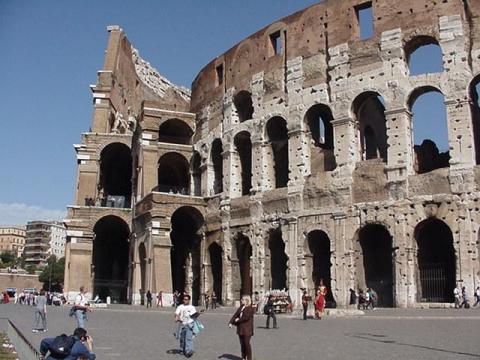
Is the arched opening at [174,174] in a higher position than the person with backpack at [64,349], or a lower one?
higher

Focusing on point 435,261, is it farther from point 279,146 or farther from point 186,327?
point 186,327

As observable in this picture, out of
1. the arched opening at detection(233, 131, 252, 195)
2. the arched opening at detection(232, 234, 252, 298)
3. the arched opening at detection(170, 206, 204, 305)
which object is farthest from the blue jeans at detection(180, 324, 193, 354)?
the arched opening at detection(170, 206, 204, 305)

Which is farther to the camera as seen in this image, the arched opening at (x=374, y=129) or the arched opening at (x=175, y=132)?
the arched opening at (x=175, y=132)

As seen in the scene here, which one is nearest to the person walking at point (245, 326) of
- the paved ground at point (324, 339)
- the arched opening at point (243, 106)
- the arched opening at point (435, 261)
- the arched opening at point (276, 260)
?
the paved ground at point (324, 339)

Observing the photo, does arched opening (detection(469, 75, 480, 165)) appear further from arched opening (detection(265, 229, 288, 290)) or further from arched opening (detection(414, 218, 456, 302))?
arched opening (detection(265, 229, 288, 290))

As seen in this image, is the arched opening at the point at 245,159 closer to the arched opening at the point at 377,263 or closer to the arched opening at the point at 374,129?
the arched opening at the point at 374,129

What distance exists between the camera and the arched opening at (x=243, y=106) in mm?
29405

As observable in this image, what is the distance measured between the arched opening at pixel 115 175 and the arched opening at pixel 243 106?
9039 mm

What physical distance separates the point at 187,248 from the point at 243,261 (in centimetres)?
427

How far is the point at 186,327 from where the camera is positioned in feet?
33.2

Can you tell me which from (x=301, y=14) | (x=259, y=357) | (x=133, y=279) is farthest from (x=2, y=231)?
(x=259, y=357)

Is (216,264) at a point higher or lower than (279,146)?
lower

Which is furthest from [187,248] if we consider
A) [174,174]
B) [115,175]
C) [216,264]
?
[115,175]

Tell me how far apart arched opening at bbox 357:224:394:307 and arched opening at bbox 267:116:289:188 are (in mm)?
5444
